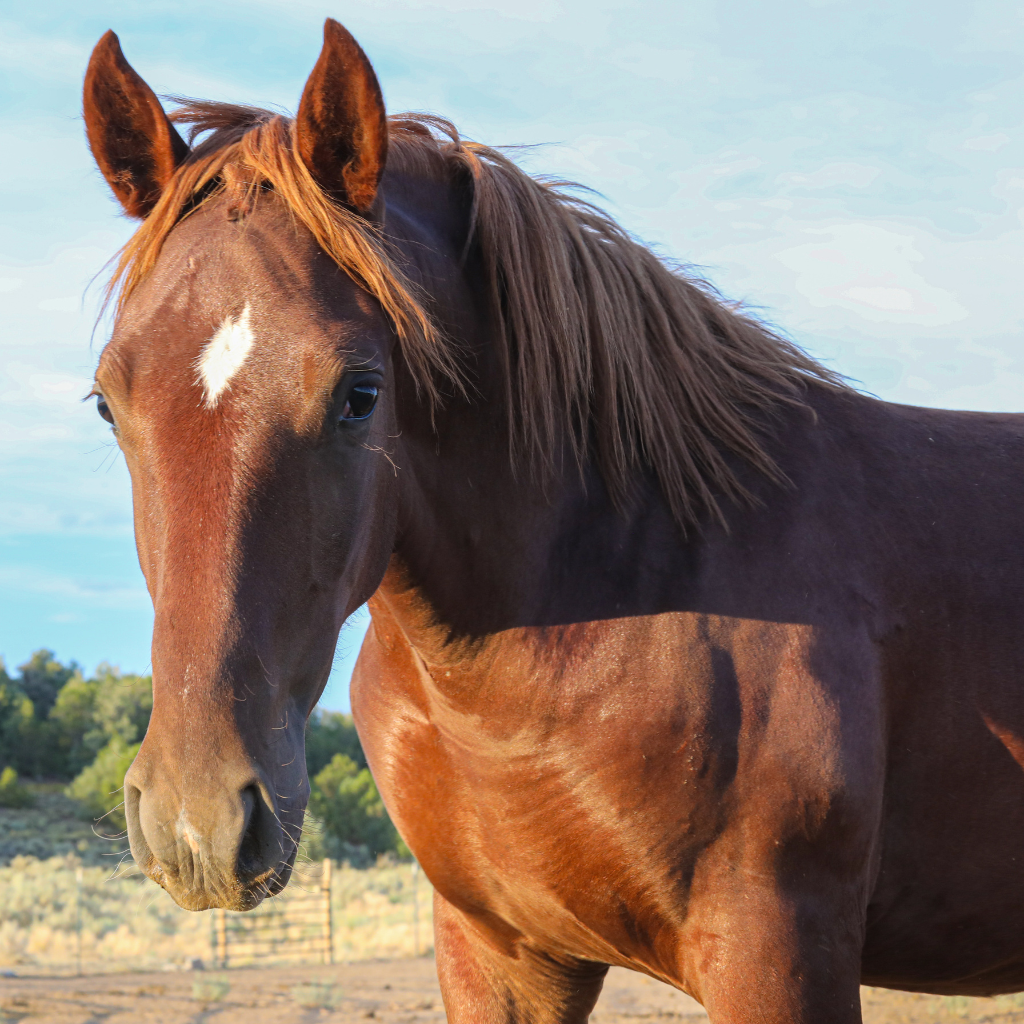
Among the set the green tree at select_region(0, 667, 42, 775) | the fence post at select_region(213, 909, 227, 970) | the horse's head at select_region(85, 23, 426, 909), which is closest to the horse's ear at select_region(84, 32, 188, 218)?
the horse's head at select_region(85, 23, 426, 909)

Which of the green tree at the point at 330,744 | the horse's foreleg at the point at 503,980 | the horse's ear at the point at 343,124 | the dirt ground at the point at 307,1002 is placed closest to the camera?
the horse's ear at the point at 343,124

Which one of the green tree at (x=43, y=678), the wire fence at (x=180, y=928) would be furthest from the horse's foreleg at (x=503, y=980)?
the green tree at (x=43, y=678)

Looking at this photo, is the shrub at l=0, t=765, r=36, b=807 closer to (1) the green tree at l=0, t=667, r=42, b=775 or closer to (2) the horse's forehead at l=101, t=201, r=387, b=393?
(1) the green tree at l=0, t=667, r=42, b=775

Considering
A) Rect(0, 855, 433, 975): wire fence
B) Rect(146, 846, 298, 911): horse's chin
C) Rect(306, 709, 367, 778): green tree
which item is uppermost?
Rect(306, 709, 367, 778): green tree

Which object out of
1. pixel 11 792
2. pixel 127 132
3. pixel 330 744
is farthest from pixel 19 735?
pixel 127 132

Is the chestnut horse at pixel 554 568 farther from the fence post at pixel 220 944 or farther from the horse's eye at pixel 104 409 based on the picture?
the fence post at pixel 220 944

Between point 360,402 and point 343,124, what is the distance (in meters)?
0.67

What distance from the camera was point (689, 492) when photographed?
2.66m

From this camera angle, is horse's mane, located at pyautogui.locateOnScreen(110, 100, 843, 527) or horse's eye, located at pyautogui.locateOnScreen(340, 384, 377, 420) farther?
horse's mane, located at pyautogui.locateOnScreen(110, 100, 843, 527)

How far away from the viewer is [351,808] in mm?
28625

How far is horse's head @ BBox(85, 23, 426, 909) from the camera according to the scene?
1774 mm

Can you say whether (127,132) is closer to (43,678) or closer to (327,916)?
(327,916)

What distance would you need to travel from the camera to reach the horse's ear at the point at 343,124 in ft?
7.11

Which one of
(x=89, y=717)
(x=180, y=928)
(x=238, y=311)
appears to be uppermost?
(x=89, y=717)
